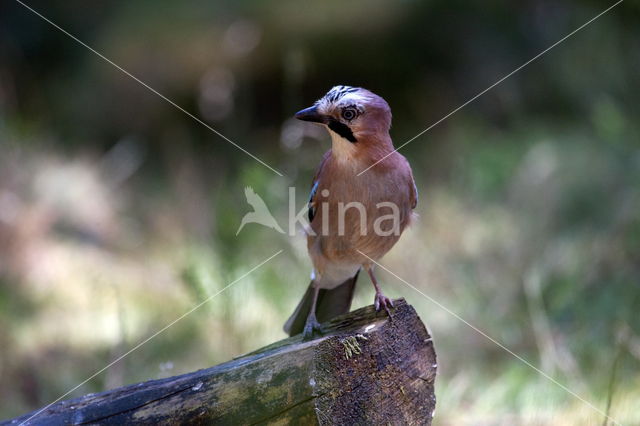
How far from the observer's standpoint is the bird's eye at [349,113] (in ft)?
11.4

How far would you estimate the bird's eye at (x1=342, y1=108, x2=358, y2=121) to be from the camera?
11.4ft

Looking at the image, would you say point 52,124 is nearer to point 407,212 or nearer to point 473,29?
point 473,29

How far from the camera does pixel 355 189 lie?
356 centimetres

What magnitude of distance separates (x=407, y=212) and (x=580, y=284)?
235 cm

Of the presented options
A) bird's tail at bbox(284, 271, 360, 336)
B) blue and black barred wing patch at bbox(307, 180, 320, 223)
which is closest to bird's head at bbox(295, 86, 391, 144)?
blue and black barred wing patch at bbox(307, 180, 320, 223)

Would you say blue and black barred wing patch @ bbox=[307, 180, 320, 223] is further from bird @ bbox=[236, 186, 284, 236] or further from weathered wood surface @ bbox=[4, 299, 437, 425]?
weathered wood surface @ bbox=[4, 299, 437, 425]

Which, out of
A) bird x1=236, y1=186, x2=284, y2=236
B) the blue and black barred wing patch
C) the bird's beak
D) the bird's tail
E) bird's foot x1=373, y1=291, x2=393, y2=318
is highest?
the bird's beak

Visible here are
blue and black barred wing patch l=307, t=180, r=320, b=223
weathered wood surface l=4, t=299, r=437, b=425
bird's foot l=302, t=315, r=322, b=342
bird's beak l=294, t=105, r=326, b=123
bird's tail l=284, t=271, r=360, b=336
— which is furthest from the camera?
bird's tail l=284, t=271, r=360, b=336

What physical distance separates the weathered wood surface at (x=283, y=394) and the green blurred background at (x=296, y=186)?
3.67 ft

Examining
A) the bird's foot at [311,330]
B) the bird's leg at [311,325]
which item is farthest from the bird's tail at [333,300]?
the bird's foot at [311,330]

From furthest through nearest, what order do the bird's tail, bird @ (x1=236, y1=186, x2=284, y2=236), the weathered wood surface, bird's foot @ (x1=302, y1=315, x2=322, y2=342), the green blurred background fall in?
bird @ (x1=236, y1=186, x2=284, y2=236), the green blurred background, the bird's tail, bird's foot @ (x1=302, y1=315, x2=322, y2=342), the weathered wood surface

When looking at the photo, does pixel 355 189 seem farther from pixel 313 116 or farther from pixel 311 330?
pixel 311 330

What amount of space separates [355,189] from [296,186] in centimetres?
445

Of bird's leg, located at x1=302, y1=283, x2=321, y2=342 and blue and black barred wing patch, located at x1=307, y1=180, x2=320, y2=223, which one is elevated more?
blue and black barred wing patch, located at x1=307, y1=180, x2=320, y2=223
